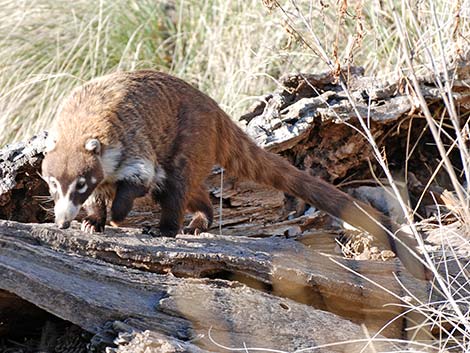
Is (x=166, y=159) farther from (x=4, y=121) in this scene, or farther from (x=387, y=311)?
(x=4, y=121)

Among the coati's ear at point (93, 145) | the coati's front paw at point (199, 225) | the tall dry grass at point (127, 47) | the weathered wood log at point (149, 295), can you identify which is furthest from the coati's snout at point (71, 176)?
the tall dry grass at point (127, 47)

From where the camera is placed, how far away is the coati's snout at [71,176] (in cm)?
444

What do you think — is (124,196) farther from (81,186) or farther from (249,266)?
(249,266)

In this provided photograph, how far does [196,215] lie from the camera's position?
5180 mm

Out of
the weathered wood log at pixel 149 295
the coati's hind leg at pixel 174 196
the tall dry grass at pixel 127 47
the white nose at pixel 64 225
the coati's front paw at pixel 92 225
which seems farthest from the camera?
the tall dry grass at pixel 127 47

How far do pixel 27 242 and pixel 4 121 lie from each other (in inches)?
141

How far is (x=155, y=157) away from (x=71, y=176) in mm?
549

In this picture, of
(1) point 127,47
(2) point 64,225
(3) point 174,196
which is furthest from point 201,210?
(1) point 127,47

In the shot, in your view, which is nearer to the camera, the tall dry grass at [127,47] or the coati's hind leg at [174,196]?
the coati's hind leg at [174,196]

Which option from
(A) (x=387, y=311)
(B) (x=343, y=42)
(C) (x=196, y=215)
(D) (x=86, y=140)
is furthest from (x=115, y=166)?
(B) (x=343, y=42)

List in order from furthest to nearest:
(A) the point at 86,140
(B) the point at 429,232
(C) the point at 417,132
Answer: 1. (C) the point at 417,132
2. (B) the point at 429,232
3. (A) the point at 86,140

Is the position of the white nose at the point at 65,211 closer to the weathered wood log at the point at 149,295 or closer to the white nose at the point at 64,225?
the white nose at the point at 64,225

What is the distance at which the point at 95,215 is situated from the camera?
4.66 metres

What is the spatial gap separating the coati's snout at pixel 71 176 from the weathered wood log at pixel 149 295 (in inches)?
23.5
